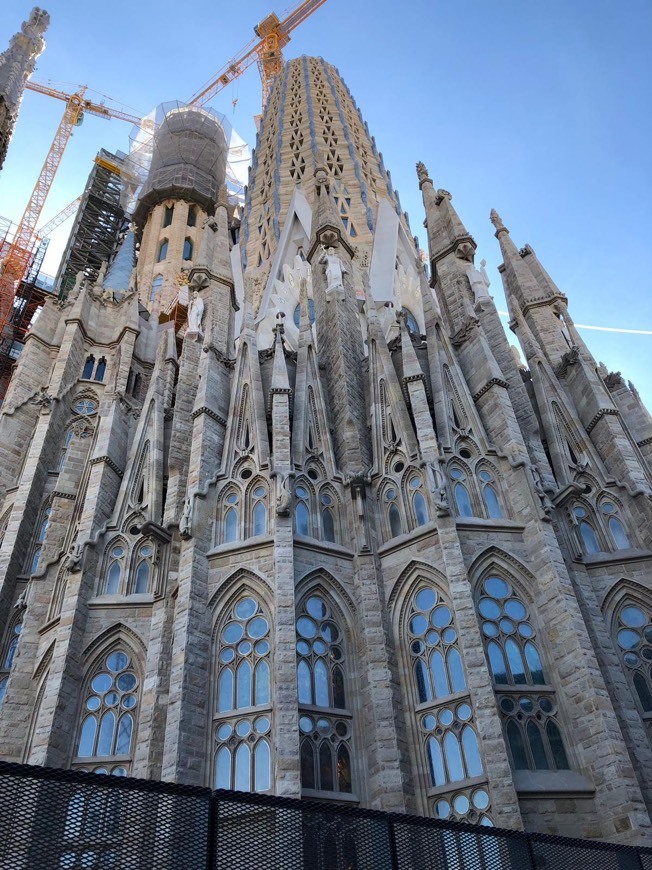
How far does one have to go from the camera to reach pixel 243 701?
12.5m

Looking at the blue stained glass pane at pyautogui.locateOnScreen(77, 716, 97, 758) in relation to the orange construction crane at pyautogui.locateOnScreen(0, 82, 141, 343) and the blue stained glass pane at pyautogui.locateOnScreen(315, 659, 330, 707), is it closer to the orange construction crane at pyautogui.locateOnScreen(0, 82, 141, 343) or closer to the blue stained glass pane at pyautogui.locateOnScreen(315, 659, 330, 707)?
the blue stained glass pane at pyautogui.locateOnScreen(315, 659, 330, 707)

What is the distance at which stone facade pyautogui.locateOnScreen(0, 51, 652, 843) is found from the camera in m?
11.8

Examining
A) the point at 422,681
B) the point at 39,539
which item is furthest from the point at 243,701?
the point at 39,539

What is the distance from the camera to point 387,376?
17281 millimetres

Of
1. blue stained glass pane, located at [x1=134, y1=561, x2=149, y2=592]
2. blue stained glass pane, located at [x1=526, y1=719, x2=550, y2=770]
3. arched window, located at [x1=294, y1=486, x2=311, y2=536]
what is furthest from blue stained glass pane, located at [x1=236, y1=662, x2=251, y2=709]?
blue stained glass pane, located at [x1=526, y1=719, x2=550, y2=770]

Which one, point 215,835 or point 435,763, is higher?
point 435,763

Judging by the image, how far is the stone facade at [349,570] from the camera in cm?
1175

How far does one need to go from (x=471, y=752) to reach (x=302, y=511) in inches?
218

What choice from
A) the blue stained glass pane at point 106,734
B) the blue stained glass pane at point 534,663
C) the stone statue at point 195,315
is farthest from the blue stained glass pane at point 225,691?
the stone statue at point 195,315

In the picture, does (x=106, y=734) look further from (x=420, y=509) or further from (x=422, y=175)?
(x=422, y=175)

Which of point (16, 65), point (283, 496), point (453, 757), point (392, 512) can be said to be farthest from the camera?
point (16, 65)

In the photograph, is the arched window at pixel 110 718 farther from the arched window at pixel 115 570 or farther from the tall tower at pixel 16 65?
the tall tower at pixel 16 65

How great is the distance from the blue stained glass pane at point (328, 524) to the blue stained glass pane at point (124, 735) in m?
4.98

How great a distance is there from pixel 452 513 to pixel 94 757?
7.79 m
